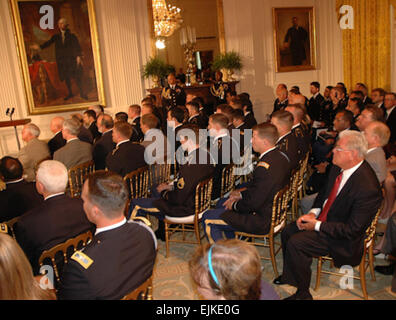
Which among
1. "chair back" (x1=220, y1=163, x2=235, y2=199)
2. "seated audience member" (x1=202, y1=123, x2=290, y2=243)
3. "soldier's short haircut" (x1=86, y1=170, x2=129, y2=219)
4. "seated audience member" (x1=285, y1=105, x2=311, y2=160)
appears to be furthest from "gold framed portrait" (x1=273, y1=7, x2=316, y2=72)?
"soldier's short haircut" (x1=86, y1=170, x2=129, y2=219)

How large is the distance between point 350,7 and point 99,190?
12.2m

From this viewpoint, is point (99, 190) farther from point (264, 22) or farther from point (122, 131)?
point (264, 22)

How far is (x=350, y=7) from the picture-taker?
12.1m

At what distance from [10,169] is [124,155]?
5.25 ft

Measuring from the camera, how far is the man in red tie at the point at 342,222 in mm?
3068

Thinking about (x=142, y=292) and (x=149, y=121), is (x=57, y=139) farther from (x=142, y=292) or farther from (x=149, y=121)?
(x=142, y=292)

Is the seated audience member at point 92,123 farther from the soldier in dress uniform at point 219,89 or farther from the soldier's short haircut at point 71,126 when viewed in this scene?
the soldier in dress uniform at point 219,89

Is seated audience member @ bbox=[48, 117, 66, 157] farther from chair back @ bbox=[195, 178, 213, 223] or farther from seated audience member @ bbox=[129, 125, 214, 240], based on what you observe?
chair back @ bbox=[195, 178, 213, 223]

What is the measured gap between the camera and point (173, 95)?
1048 cm

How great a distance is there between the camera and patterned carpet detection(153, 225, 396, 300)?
3.47 m

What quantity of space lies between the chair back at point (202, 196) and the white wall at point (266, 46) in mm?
8740

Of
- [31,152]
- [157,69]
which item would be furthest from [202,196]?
[157,69]
